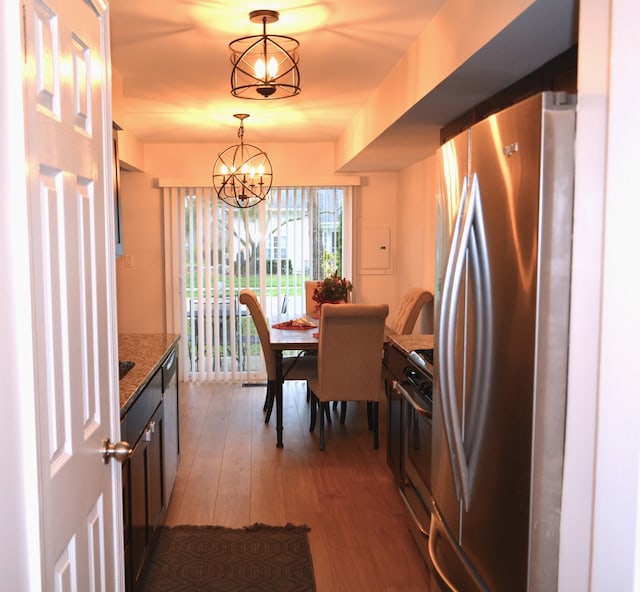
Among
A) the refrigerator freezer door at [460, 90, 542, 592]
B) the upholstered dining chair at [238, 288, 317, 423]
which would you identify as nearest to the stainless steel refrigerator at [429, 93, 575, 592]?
the refrigerator freezer door at [460, 90, 542, 592]

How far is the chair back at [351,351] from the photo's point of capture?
459cm

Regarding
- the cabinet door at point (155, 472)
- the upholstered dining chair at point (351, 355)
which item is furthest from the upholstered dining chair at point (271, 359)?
the cabinet door at point (155, 472)

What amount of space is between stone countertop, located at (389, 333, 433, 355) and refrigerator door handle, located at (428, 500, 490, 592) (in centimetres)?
120

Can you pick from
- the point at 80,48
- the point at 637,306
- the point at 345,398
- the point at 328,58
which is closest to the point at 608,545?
the point at 637,306

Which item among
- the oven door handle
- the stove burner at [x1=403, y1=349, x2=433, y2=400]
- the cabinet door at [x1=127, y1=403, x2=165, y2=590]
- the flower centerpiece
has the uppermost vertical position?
the flower centerpiece

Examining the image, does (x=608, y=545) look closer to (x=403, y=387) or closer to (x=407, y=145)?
(x=403, y=387)

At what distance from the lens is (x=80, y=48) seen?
155 centimetres

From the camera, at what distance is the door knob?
1.72 metres

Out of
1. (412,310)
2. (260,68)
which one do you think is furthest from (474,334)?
(412,310)

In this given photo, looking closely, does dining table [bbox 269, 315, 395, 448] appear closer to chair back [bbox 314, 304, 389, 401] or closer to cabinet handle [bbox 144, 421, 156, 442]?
chair back [bbox 314, 304, 389, 401]

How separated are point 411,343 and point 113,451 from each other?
86.4 inches

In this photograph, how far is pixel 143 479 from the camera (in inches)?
110

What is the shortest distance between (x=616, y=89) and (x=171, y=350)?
2.98 m

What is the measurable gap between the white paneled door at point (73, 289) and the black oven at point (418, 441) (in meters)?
1.44
